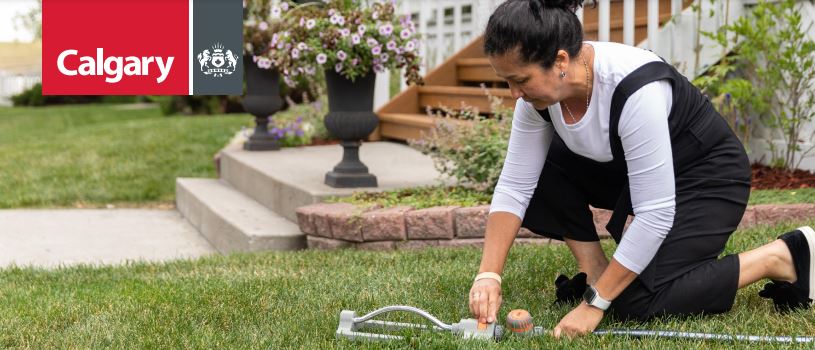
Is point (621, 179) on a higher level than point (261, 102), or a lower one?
higher

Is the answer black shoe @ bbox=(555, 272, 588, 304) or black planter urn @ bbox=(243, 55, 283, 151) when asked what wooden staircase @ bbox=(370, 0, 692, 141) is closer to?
black planter urn @ bbox=(243, 55, 283, 151)

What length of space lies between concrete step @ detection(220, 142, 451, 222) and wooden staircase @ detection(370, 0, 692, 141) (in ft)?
0.66

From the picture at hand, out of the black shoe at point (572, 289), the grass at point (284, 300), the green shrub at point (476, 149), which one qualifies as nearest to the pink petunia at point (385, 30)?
the green shrub at point (476, 149)

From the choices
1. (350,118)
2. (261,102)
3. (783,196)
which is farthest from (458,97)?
(783,196)

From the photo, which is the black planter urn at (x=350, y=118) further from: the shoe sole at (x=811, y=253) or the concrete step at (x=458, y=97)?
the shoe sole at (x=811, y=253)

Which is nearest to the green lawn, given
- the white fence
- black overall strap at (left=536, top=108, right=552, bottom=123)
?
black overall strap at (left=536, top=108, right=552, bottom=123)

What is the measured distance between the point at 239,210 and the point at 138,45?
235 cm

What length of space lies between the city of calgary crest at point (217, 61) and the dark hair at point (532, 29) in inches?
57.3

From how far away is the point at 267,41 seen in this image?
7.41 meters

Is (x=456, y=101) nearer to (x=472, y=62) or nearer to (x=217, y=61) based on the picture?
(x=472, y=62)

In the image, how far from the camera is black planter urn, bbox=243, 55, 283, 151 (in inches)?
299

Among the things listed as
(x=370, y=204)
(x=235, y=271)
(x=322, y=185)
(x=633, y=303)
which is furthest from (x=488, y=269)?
(x=322, y=185)

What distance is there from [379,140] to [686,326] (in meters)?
5.22

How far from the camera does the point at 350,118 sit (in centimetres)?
557
